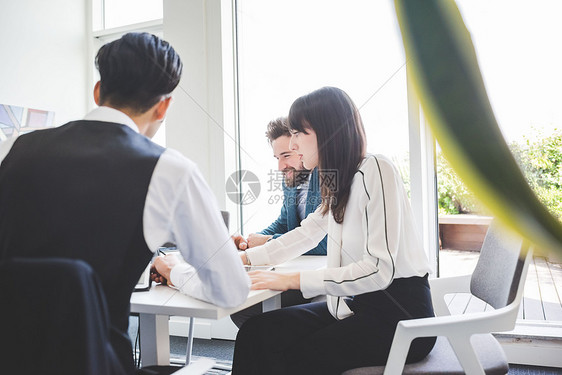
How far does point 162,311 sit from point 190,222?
33cm

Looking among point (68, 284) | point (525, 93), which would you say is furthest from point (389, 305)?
point (525, 93)

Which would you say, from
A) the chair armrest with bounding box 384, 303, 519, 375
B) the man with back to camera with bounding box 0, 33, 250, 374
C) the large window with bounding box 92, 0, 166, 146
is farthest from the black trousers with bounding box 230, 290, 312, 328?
the large window with bounding box 92, 0, 166, 146

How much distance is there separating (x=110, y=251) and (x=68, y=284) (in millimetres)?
171

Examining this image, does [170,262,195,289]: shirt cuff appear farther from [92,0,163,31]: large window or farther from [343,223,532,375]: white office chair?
[92,0,163,31]: large window

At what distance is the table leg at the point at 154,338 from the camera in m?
1.27

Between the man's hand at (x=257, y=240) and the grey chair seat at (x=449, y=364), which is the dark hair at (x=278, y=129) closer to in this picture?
the man's hand at (x=257, y=240)

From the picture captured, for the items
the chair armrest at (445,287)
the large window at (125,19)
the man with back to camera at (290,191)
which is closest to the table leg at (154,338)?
the man with back to camera at (290,191)

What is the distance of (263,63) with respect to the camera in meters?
2.83

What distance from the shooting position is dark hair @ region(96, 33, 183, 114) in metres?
0.95

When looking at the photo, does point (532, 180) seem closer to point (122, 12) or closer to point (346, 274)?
point (346, 274)

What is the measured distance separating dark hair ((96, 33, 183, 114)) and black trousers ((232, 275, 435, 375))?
737mm

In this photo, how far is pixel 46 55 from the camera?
10.2 ft

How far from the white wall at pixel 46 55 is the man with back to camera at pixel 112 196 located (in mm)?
2268

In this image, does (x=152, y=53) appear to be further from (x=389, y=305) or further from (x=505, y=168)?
(x=505, y=168)
